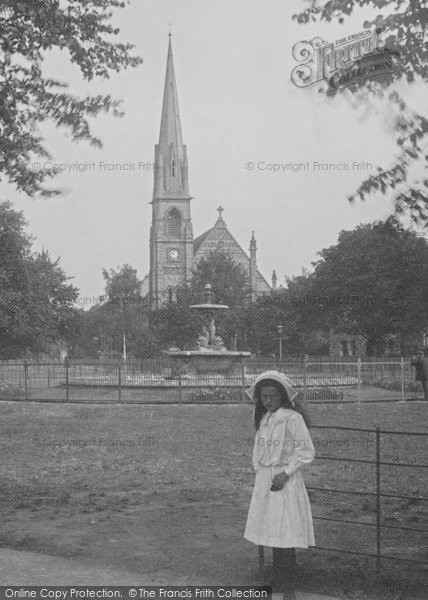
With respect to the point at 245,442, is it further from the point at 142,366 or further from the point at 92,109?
the point at 142,366

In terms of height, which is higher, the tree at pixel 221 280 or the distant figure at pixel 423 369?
the tree at pixel 221 280

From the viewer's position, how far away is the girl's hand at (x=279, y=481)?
5570 millimetres

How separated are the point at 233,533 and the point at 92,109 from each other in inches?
241

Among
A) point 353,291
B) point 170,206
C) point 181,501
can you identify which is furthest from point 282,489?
point 170,206

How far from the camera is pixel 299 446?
5.75 metres

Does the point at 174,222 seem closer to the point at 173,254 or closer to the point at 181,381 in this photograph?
the point at 173,254

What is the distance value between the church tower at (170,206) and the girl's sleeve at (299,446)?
82789mm

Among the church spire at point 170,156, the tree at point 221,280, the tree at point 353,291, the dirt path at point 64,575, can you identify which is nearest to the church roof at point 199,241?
the church spire at point 170,156

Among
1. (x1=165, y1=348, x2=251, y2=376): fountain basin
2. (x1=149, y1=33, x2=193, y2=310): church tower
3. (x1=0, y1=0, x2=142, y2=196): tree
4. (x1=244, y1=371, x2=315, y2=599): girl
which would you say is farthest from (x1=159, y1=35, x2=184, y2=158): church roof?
(x1=244, y1=371, x2=315, y2=599): girl

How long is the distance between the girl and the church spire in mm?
85427

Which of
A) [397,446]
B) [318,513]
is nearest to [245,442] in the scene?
[397,446]

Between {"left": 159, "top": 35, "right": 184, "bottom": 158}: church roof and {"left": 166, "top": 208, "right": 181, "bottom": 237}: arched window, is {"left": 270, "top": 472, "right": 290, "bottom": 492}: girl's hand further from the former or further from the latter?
{"left": 159, "top": 35, "right": 184, "bottom": 158}: church roof

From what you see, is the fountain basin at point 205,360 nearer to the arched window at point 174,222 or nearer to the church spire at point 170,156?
the arched window at point 174,222

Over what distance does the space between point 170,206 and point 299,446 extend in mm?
86073
